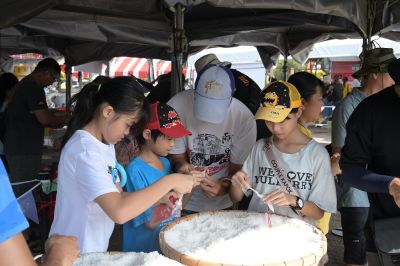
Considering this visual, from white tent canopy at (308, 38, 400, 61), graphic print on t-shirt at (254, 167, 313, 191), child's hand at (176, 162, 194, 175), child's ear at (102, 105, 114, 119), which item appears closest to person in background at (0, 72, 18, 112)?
child's hand at (176, 162, 194, 175)

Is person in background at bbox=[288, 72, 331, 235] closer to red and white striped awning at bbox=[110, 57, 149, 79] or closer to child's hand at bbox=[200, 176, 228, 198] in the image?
child's hand at bbox=[200, 176, 228, 198]

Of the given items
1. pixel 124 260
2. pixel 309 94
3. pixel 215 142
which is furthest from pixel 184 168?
pixel 309 94

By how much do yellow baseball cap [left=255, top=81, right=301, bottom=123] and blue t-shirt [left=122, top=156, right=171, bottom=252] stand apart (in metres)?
0.56

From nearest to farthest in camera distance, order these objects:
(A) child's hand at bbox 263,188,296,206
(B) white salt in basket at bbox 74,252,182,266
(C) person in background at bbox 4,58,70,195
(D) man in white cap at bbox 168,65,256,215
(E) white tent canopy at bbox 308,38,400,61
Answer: (B) white salt in basket at bbox 74,252,182,266, (A) child's hand at bbox 263,188,296,206, (D) man in white cap at bbox 168,65,256,215, (C) person in background at bbox 4,58,70,195, (E) white tent canopy at bbox 308,38,400,61

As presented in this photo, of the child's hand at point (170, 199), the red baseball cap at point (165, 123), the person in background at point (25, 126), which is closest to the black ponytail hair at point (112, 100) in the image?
the red baseball cap at point (165, 123)

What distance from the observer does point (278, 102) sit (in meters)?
1.88

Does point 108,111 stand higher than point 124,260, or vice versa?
point 108,111

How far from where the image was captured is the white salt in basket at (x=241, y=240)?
1.29 metres

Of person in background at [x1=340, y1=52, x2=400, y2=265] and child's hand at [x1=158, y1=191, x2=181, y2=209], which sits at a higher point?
person in background at [x1=340, y1=52, x2=400, y2=265]

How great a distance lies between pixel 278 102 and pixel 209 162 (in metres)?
0.54

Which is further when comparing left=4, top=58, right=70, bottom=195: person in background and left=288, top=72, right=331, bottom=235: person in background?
left=4, top=58, right=70, bottom=195: person in background

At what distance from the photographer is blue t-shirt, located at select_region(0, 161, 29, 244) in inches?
29.3

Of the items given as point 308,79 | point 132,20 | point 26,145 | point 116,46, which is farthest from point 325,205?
point 116,46

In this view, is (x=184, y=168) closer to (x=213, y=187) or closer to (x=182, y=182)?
(x=213, y=187)
